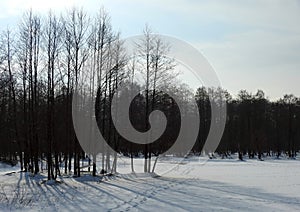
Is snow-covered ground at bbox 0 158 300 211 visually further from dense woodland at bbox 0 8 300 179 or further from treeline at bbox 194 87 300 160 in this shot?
treeline at bbox 194 87 300 160

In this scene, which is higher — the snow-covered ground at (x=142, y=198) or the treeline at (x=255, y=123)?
the treeline at (x=255, y=123)

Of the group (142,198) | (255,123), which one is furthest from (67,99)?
(255,123)

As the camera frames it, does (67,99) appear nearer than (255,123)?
Yes

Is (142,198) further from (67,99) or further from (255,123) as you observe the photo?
(255,123)

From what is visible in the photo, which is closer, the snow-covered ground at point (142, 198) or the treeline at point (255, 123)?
the snow-covered ground at point (142, 198)

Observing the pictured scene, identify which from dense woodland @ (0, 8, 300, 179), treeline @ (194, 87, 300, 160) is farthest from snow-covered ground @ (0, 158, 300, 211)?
treeline @ (194, 87, 300, 160)

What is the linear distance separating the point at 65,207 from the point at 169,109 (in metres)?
21.3

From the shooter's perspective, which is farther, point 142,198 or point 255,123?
point 255,123

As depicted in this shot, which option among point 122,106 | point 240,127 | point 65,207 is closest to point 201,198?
point 65,207

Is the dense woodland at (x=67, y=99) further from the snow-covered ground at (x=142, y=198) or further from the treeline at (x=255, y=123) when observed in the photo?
the treeline at (x=255, y=123)

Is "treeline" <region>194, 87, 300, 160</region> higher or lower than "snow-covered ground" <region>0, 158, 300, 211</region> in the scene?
higher

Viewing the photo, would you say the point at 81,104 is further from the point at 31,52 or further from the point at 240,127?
the point at 240,127

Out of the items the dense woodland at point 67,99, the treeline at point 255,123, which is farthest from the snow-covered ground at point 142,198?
the treeline at point 255,123

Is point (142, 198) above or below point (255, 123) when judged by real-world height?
below
